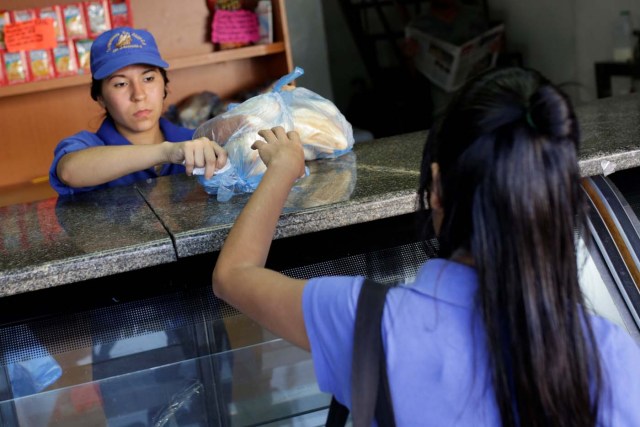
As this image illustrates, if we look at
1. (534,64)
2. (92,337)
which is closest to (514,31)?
(534,64)

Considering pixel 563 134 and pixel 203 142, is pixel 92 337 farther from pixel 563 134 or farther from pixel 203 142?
pixel 563 134

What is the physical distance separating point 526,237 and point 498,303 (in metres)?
0.08

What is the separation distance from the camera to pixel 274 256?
1382 mm

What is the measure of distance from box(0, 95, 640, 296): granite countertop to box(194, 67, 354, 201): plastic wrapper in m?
0.03

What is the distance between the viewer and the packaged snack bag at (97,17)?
3395mm

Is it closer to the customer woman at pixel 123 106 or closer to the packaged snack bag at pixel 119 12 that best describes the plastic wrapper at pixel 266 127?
the customer woman at pixel 123 106

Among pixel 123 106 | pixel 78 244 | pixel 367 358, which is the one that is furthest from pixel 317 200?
pixel 123 106

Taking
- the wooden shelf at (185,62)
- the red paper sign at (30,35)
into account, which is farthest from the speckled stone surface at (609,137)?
the red paper sign at (30,35)

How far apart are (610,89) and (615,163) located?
10.8 feet

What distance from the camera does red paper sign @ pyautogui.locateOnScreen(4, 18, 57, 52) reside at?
3.27 m

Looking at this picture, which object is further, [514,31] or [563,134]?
[514,31]

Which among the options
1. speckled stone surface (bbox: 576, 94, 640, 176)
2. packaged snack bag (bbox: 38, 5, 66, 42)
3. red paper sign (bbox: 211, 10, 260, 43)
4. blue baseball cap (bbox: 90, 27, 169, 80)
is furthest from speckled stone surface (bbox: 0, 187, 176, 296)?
red paper sign (bbox: 211, 10, 260, 43)

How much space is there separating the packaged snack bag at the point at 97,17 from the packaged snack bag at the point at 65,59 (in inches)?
4.2

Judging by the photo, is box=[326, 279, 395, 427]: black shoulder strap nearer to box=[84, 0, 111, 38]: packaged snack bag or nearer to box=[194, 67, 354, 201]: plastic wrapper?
box=[194, 67, 354, 201]: plastic wrapper
